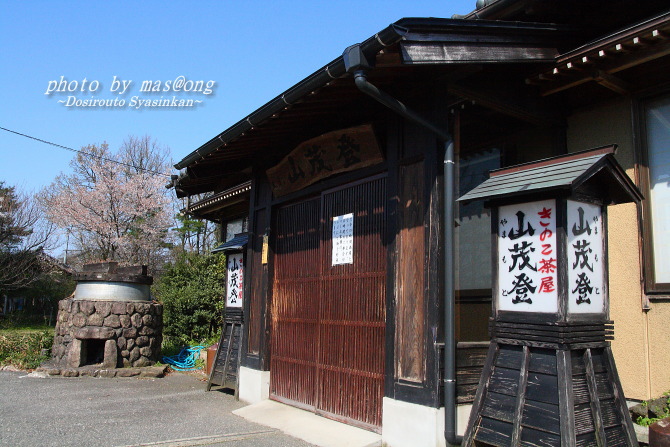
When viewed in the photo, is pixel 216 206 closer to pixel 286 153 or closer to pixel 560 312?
pixel 286 153

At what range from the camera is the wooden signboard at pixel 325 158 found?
21.0 feet

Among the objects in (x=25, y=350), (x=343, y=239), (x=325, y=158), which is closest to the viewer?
(x=343, y=239)

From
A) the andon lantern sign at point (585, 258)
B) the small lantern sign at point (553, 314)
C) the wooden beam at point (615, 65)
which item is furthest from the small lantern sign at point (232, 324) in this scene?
the andon lantern sign at point (585, 258)

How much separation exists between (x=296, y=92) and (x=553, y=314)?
3567 millimetres

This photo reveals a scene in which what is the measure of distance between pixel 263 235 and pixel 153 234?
23636mm

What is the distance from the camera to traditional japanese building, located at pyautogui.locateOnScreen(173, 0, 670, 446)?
5074mm

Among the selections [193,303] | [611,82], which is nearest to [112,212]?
[193,303]

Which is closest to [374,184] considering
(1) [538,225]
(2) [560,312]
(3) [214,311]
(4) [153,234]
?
(1) [538,225]

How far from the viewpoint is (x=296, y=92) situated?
5.93 m

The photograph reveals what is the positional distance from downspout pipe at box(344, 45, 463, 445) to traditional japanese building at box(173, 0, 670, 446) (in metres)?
0.02

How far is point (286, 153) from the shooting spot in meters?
8.11

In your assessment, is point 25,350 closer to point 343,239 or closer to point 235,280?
point 235,280

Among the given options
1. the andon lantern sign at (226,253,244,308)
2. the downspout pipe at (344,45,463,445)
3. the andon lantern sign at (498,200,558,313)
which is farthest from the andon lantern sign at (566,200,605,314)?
the andon lantern sign at (226,253,244,308)

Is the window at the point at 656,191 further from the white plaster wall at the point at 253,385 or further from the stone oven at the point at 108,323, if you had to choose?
the stone oven at the point at 108,323
